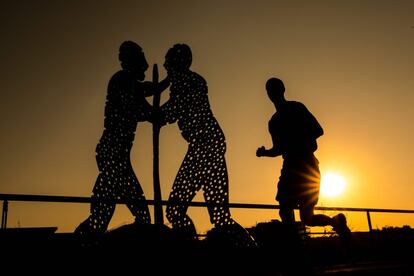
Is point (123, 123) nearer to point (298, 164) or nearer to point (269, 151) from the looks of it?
point (269, 151)

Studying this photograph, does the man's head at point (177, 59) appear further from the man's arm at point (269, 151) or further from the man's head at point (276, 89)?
the man's arm at point (269, 151)

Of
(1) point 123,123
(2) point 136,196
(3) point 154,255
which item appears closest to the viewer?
(3) point 154,255

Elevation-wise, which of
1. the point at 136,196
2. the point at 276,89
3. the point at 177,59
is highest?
the point at 177,59

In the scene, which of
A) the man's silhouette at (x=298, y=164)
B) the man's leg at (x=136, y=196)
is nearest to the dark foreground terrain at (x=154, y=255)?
the man's silhouette at (x=298, y=164)

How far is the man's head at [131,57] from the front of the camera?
4730 millimetres

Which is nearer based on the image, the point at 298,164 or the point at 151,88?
the point at 298,164

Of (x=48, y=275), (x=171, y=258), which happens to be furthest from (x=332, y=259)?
(x=48, y=275)

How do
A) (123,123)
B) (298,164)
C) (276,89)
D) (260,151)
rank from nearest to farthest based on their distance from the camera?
(298,164) < (260,151) < (276,89) < (123,123)

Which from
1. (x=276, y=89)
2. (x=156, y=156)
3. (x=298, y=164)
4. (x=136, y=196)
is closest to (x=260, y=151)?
(x=298, y=164)

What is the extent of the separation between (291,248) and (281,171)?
2.23ft

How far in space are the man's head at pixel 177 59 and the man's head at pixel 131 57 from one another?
1.09 feet

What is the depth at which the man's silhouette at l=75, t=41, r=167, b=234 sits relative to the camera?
4441 millimetres

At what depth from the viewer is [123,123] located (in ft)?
15.3

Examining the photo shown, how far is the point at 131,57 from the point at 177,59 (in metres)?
0.55
